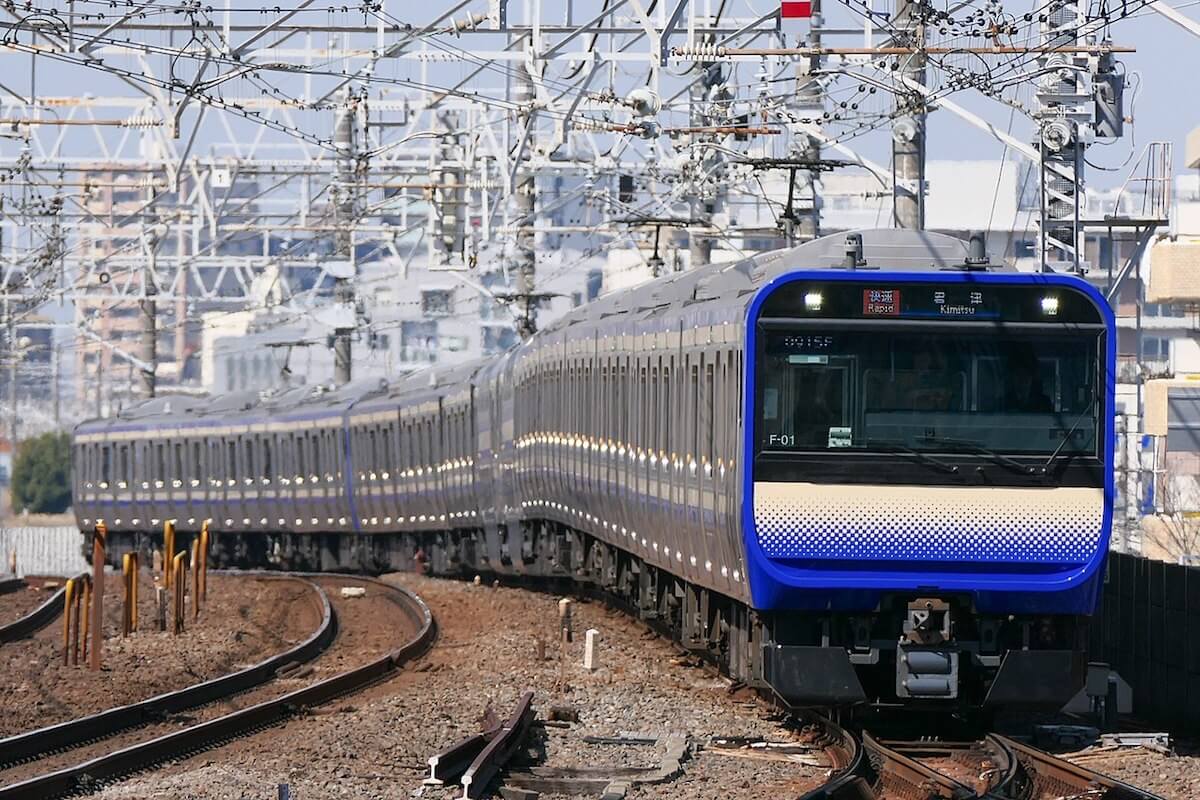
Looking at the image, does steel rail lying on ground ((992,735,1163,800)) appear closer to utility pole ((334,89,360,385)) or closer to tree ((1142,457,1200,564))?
→ utility pole ((334,89,360,385))

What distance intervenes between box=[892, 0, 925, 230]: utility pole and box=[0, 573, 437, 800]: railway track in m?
5.37

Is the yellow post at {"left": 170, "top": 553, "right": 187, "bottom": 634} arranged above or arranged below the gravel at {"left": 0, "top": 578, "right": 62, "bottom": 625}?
above

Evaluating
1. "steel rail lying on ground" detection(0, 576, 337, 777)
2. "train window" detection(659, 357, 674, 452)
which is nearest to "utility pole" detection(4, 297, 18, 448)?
"steel rail lying on ground" detection(0, 576, 337, 777)

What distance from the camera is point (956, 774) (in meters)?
11.6

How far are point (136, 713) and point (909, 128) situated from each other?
855 centimetres

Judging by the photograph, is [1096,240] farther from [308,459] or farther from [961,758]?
[961,758]

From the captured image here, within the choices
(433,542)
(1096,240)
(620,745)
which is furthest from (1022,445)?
(1096,240)

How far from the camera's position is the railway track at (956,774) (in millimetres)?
10328

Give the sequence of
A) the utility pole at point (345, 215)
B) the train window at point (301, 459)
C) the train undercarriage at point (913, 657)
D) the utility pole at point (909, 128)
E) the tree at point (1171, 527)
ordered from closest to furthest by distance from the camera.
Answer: the train undercarriage at point (913, 657) < the utility pole at point (909, 128) < the utility pole at point (345, 215) < the tree at point (1171, 527) < the train window at point (301, 459)

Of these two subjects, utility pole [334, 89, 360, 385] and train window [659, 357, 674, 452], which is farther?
utility pole [334, 89, 360, 385]

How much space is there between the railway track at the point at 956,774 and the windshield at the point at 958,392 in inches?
62.2

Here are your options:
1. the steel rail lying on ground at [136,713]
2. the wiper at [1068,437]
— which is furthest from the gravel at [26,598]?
the wiper at [1068,437]

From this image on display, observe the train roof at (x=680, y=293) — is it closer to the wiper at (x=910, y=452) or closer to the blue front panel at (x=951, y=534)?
the blue front panel at (x=951, y=534)

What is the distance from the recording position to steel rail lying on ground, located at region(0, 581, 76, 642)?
72.6ft
